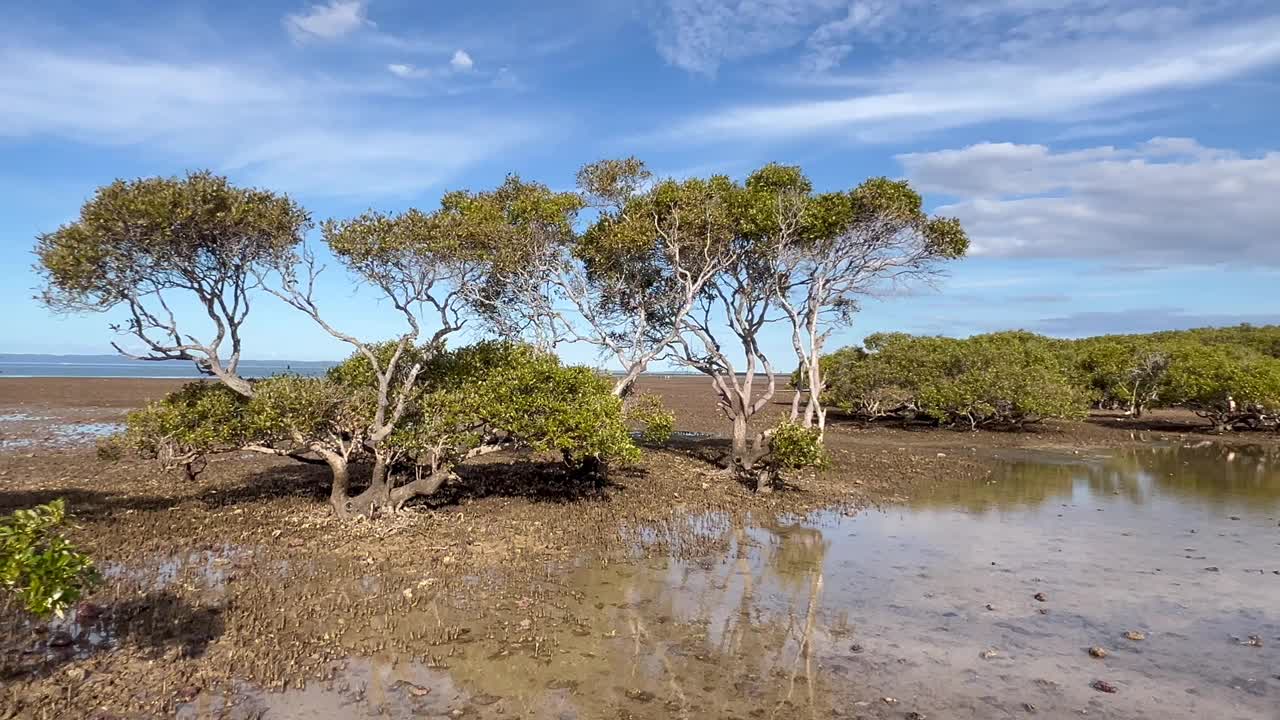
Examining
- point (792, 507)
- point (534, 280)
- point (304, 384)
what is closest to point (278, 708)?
point (304, 384)

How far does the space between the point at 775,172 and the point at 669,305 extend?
620 cm

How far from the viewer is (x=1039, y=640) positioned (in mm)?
11555

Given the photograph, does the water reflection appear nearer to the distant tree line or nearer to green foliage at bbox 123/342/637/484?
the distant tree line

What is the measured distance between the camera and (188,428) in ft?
55.5

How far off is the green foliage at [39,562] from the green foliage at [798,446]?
18.3 metres

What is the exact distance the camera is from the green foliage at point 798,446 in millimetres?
22312

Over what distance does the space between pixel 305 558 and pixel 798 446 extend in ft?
44.8

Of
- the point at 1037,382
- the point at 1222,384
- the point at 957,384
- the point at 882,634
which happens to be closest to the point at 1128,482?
the point at 1037,382

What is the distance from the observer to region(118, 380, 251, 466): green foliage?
1659cm

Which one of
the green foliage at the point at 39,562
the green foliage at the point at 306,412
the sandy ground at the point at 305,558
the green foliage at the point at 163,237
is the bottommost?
the sandy ground at the point at 305,558

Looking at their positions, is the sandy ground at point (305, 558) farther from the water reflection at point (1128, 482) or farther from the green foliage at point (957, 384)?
the green foliage at point (957, 384)

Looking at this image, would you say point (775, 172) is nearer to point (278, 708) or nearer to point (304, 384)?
point (304, 384)

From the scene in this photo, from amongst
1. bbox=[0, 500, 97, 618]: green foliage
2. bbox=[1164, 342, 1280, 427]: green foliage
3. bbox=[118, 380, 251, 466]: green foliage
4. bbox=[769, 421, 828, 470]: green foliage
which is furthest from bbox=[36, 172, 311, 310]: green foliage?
bbox=[1164, 342, 1280, 427]: green foliage

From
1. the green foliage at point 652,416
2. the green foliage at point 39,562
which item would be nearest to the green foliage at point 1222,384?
the green foliage at point 652,416
